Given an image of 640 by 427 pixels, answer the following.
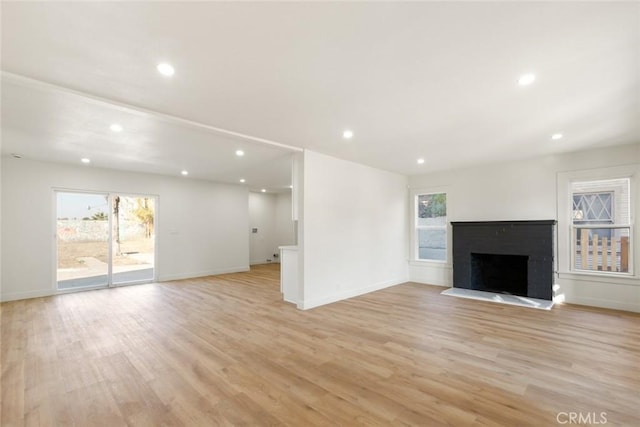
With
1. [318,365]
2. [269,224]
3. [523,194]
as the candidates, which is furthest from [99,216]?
[523,194]

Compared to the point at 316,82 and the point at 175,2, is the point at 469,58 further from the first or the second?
the point at 175,2

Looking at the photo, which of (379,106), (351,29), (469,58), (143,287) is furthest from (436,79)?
(143,287)

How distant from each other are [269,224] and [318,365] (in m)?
8.18

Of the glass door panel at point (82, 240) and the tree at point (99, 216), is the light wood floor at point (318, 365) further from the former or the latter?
the tree at point (99, 216)

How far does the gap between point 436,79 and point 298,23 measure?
1350 millimetres

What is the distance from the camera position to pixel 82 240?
6.04 m

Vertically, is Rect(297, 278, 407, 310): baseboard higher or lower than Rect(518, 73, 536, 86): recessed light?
lower

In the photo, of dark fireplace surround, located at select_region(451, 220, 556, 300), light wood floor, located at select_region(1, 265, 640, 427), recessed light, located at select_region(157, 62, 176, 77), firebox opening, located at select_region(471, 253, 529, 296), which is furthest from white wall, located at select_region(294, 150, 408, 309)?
recessed light, located at select_region(157, 62, 176, 77)

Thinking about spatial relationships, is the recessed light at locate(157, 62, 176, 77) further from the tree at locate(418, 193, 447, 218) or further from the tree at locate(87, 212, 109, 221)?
the tree at locate(418, 193, 447, 218)

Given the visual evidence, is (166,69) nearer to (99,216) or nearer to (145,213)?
(99,216)

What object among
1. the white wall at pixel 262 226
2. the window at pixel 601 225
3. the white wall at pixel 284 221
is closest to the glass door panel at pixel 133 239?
the white wall at pixel 262 226

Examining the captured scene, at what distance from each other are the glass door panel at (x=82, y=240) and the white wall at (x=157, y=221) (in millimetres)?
177

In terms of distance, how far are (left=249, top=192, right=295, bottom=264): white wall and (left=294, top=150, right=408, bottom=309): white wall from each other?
4.62 metres

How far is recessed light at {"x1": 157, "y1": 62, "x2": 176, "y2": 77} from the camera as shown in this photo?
7.34 feet
